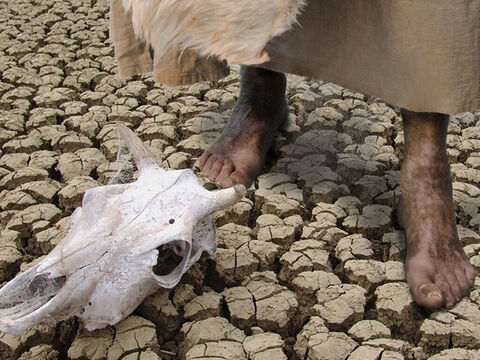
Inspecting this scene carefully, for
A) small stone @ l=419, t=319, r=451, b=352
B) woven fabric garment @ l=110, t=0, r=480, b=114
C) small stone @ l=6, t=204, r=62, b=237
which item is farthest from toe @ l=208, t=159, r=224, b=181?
small stone @ l=419, t=319, r=451, b=352

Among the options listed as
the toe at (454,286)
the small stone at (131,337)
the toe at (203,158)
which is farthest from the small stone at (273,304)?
the toe at (203,158)

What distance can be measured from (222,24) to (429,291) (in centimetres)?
76

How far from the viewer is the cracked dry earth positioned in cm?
145

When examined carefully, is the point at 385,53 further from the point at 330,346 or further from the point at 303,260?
the point at 330,346

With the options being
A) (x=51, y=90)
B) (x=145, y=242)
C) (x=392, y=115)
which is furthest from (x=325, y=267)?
(x=51, y=90)

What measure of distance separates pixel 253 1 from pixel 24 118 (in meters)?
1.44

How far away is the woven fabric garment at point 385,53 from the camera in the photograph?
1451mm

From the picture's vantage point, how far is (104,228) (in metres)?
1.44

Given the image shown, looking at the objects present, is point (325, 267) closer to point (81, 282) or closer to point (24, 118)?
point (81, 282)

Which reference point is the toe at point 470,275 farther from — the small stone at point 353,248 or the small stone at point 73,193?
the small stone at point 73,193

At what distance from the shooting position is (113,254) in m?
1.40

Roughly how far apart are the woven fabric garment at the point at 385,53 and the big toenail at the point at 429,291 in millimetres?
408

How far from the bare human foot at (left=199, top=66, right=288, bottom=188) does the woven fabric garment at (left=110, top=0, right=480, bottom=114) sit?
310 millimetres

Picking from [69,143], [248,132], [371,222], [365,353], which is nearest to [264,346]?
[365,353]
